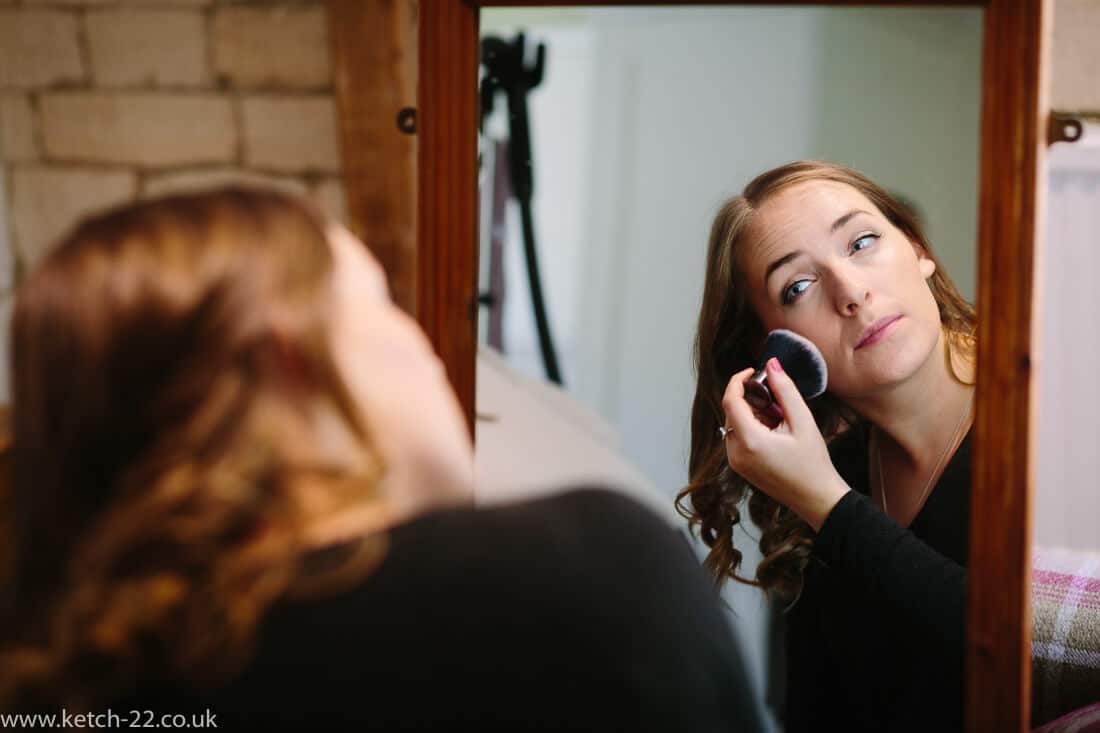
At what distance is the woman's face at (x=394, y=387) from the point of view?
26.5 inches

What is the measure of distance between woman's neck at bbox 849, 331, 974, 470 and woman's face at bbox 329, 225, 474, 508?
16.8 inches

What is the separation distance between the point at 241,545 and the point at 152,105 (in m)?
1.14

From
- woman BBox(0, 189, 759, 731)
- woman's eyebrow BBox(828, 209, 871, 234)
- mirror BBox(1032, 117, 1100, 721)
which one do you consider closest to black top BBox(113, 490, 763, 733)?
woman BBox(0, 189, 759, 731)

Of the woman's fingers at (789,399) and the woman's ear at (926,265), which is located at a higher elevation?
the woman's ear at (926,265)

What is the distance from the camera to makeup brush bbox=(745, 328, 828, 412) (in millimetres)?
914

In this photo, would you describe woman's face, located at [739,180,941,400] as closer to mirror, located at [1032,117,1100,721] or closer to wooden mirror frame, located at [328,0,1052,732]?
wooden mirror frame, located at [328,0,1052,732]

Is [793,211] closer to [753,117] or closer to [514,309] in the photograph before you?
[753,117]

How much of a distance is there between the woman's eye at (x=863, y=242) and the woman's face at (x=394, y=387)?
0.43 metres

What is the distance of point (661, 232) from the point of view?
3.33ft

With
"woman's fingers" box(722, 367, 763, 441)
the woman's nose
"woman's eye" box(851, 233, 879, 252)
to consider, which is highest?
"woman's eye" box(851, 233, 879, 252)

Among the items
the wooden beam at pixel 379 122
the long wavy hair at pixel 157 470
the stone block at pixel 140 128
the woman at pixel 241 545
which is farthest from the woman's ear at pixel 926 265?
the stone block at pixel 140 128

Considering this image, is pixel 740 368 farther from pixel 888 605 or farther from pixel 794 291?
pixel 888 605

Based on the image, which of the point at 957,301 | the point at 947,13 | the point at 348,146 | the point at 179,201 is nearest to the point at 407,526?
the point at 179,201

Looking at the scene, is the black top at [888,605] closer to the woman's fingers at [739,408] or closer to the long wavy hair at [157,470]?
the woman's fingers at [739,408]
